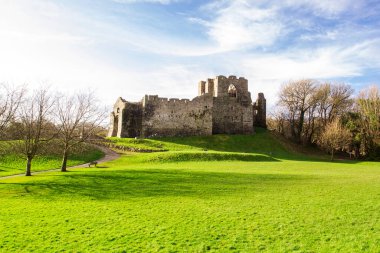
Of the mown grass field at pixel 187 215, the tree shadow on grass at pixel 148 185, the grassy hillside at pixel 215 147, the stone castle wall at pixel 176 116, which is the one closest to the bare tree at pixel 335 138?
the grassy hillside at pixel 215 147

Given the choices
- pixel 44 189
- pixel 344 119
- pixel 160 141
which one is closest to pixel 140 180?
pixel 44 189

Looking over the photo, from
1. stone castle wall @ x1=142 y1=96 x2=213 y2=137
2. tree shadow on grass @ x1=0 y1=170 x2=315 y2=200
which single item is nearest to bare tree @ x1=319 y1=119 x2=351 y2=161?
stone castle wall @ x1=142 y1=96 x2=213 y2=137

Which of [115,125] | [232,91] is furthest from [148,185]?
[232,91]

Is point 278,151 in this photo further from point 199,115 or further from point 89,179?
point 89,179

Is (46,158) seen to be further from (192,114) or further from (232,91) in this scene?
(232,91)

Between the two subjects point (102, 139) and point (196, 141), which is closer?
point (102, 139)

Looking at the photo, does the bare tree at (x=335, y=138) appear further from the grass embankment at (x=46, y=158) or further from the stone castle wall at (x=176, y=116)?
the grass embankment at (x=46, y=158)

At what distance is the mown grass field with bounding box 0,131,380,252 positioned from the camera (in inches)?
388

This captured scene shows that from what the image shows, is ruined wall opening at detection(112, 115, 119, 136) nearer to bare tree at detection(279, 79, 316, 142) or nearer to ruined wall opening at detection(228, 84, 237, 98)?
ruined wall opening at detection(228, 84, 237, 98)

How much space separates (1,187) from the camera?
62.2ft

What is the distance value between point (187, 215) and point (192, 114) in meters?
45.2

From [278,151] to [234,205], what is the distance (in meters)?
41.2

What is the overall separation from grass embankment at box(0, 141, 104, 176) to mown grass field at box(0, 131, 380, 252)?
1096cm

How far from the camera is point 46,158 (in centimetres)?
3616
